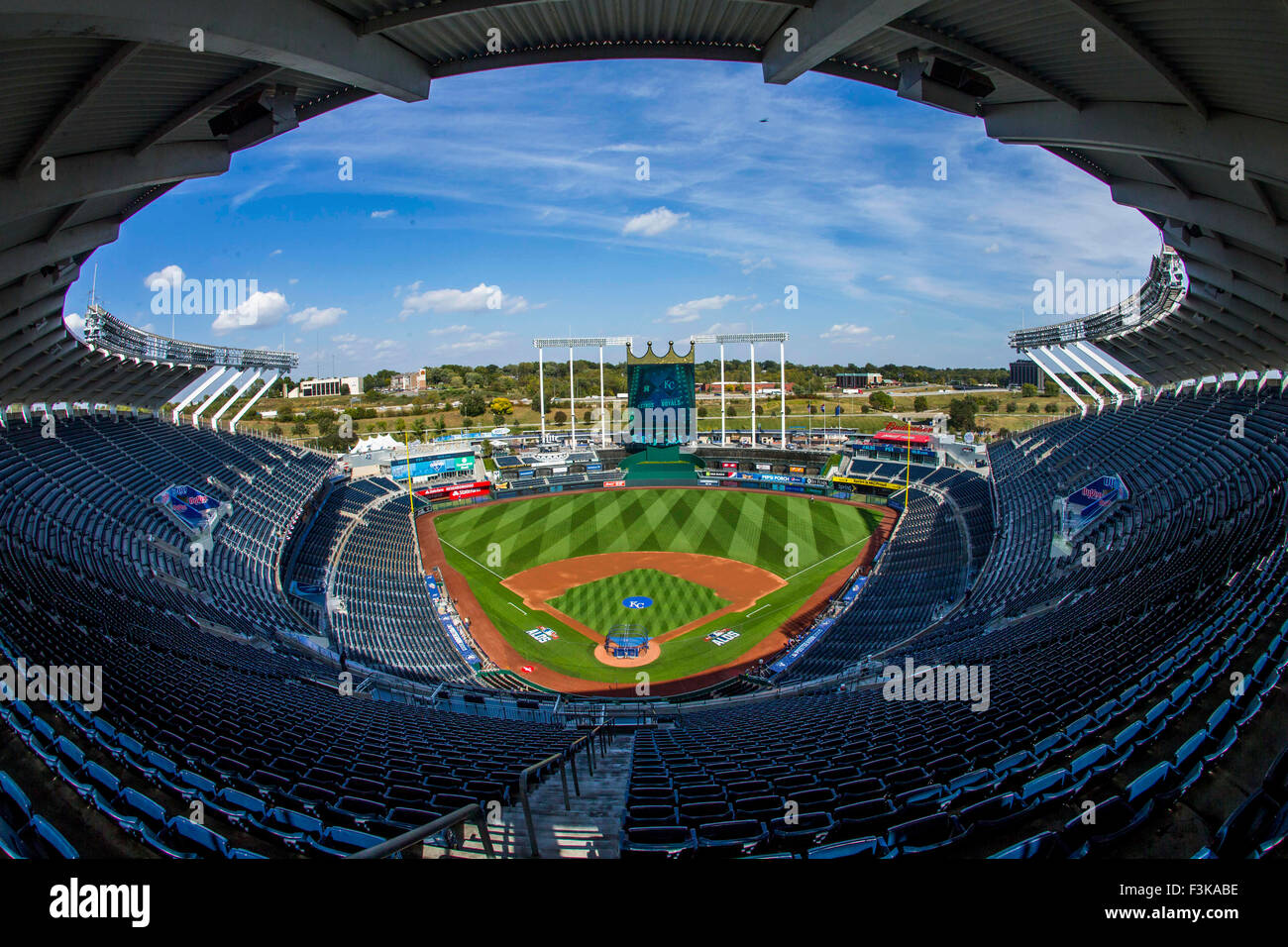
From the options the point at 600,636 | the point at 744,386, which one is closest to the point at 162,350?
the point at 600,636

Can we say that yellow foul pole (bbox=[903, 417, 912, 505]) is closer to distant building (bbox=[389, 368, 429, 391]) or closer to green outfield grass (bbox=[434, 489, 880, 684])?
green outfield grass (bbox=[434, 489, 880, 684])

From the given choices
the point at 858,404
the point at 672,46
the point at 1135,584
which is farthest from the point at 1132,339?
the point at 858,404

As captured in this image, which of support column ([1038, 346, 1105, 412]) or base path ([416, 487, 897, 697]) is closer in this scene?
base path ([416, 487, 897, 697])

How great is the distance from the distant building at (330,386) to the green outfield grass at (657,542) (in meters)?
105

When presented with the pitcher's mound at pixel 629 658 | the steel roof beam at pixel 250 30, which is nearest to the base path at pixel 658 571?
the pitcher's mound at pixel 629 658

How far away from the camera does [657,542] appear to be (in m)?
40.4

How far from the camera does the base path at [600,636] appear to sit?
22875mm

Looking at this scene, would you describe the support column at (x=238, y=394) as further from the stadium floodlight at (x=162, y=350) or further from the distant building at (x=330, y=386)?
the distant building at (x=330, y=386)

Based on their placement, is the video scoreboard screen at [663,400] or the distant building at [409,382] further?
the distant building at [409,382]

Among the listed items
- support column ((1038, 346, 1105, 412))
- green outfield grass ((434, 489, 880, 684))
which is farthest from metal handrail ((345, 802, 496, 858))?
support column ((1038, 346, 1105, 412))

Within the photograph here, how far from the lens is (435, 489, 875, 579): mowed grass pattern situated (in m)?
38.1

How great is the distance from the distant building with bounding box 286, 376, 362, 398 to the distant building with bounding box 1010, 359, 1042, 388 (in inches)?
5515

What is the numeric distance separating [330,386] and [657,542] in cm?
12531

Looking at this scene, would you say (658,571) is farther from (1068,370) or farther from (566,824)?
(1068,370)
